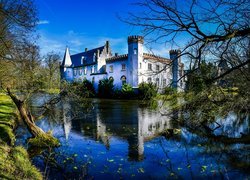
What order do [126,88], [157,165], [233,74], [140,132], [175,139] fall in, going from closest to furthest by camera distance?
1. [233,74]
2. [157,165]
3. [175,139]
4. [140,132]
5. [126,88]

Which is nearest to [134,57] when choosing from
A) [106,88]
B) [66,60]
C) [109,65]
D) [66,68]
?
[106,88]

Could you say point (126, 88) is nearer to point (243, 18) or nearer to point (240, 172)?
point (240, 172)

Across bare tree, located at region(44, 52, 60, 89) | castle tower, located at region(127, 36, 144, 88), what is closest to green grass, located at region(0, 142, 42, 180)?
bare tree, located at region(44, 52, 60, 89)

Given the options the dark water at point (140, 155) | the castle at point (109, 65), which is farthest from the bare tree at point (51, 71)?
the dark water at point (140, 155)

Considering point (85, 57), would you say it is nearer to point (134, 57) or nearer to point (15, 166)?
point (134, 57)

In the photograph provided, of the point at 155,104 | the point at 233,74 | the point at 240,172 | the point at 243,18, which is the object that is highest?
the point at 243,18

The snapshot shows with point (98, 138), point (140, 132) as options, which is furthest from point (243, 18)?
point (140, 132)

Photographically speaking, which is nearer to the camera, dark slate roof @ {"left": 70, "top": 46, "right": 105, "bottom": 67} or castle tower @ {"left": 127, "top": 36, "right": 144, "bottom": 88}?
castle tower @ {"left": 127, "top": 36, "right": 144, "bottom": 88}

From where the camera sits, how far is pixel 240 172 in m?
8.32

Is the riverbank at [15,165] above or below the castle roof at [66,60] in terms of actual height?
below

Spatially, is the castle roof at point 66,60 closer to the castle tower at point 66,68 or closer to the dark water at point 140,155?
the castle tower at point 66,68

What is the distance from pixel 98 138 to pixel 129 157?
3.73m

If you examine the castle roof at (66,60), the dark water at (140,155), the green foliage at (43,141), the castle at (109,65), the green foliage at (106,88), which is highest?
the castle roof at (66,60)

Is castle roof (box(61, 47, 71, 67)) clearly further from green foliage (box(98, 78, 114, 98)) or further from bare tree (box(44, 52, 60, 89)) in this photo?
green foliage (box(98, 78, 114, 98))
